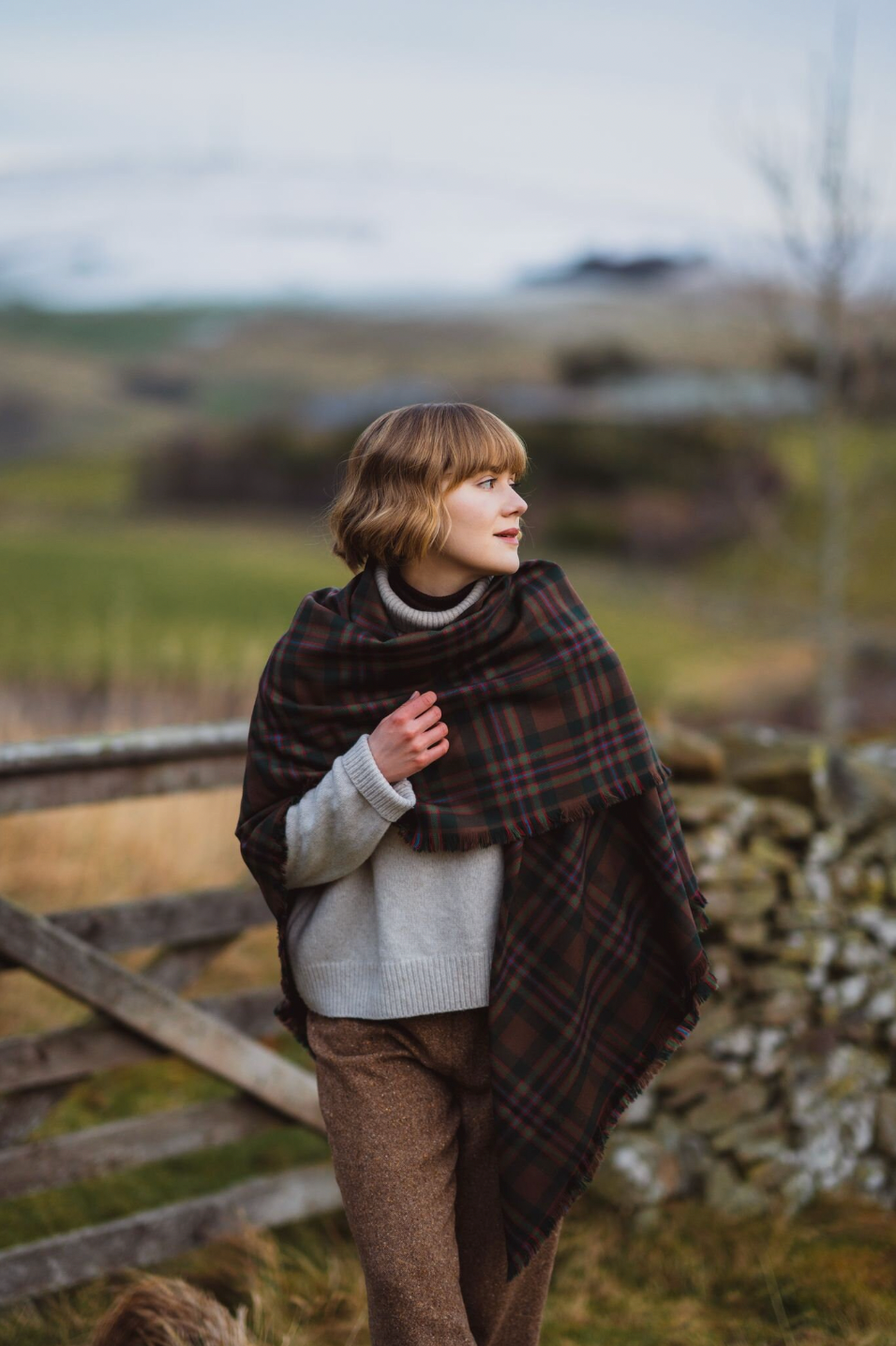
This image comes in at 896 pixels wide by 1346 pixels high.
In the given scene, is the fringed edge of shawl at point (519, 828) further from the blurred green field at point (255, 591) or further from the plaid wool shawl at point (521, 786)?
the blurred green field at point (255, 591)

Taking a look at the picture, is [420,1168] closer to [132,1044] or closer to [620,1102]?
[620,1102]

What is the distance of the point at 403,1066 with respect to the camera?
2.13m

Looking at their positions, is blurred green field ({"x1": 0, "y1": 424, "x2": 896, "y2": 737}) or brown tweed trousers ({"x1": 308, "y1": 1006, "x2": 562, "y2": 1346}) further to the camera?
blurred green field ({"x1": 0, "y1": 424, "x2": 896, "y2": 737})

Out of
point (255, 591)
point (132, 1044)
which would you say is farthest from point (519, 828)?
point (255, 591)

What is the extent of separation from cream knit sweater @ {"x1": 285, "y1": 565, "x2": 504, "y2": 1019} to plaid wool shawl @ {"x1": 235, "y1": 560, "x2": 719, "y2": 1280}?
32 mm

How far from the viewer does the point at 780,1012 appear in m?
3.54

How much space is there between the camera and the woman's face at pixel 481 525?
2.09m

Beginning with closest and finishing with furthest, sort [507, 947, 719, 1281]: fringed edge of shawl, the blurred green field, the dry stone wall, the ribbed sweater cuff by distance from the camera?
1. the ribbed sweater cuff
2. [507, 947, 719, 1281]: fringed edge of shawl
3. the dry stone wall
4. the blurred green field

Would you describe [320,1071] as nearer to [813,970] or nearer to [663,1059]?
[663,1059]

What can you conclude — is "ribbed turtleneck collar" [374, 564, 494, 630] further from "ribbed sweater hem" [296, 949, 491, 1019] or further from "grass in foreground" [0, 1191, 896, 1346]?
"grass in foreground" [0, 1191, 896, 1346]

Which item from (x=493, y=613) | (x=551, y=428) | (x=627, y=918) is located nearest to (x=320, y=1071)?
(x=627, y=918)

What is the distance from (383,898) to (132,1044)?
129 cm

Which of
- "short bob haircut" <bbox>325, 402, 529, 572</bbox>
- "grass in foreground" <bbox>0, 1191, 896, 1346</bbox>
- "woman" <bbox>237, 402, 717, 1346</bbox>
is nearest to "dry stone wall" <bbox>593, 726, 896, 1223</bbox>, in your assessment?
"grass in foreground" <bbox>0, 1191, 896, 1346</bbox>

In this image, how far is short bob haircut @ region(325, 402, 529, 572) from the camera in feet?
6.79
